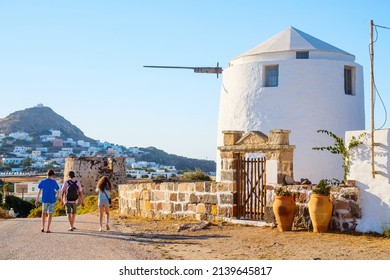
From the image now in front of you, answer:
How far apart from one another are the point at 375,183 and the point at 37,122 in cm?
13106

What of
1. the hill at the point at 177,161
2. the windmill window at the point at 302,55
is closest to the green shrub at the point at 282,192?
the windmill window at the point at 302,55

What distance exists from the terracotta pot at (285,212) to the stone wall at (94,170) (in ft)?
55.0

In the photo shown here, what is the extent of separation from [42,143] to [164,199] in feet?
379

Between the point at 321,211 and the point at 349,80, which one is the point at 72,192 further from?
the point at 349,80

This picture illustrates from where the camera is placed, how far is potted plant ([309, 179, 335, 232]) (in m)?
11.4

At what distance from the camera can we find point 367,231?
37.1 feet

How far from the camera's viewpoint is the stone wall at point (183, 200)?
539 inches

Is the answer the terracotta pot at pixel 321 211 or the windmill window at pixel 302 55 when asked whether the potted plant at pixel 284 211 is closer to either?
the terracotta pot at pixel 321 211

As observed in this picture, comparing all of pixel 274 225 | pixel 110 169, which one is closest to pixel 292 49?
pixel 274 225

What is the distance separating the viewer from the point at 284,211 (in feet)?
38.7

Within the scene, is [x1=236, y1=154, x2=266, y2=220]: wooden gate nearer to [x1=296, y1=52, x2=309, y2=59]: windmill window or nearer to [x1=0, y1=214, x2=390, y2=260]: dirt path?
[x1=0, y1=214, x2=390, y2=260]: dirt path

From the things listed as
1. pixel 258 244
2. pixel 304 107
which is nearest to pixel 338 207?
pixel 258 244

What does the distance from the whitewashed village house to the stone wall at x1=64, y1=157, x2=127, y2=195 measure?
9687 mm

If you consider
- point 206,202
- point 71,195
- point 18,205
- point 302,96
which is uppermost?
point 302,96
